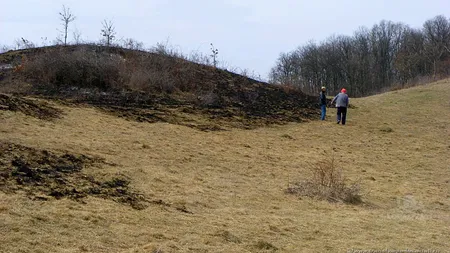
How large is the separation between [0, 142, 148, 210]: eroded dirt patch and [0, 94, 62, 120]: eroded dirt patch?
324 cm

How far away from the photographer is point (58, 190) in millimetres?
5738

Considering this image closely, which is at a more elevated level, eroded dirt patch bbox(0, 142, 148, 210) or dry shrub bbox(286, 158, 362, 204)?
eroded dirt patch bbox(0, 142, 148, 210)

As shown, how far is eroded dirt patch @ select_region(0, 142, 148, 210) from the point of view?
5613mm

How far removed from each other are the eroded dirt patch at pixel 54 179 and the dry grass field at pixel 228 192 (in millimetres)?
174

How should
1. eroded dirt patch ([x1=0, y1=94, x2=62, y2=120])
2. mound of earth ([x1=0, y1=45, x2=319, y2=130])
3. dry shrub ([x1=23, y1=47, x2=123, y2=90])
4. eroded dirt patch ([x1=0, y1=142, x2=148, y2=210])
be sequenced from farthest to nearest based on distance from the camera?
1. dry shrub ([x1=23, y1=47, x2=123, y2=90])
2. mound of earth ([x1=0, y1=45, x2=319, y2=130])
3. eroded dirt patch ([x1=0, y1=94, x2=62, y2=120])
4. eroded dirt patch ([x1=0, y1=142, x2=148, y2=210])

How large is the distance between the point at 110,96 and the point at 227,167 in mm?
6858

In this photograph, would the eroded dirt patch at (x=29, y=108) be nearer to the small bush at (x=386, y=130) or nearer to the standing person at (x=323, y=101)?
the standing person at (x=323, y=101)

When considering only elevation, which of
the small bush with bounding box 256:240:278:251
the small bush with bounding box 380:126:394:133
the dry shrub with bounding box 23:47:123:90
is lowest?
the small bush with bounding box 256:240:278:251

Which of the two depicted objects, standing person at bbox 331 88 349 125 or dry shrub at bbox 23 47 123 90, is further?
standing person at bbox 331 88 349 125

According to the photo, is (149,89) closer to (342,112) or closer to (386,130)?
(342,112)

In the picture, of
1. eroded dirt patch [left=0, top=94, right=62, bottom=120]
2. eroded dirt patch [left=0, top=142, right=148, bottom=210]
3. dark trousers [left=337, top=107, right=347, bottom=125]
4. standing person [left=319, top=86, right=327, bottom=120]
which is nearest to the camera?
eroded dirt patch [left=0, top=142, right=148, bottom=210]

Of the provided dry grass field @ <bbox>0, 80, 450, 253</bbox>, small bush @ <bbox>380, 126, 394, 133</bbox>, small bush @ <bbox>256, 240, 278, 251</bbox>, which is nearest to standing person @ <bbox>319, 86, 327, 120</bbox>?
dry grass field @ <bbox>0, 80, 450, 253</bbox>

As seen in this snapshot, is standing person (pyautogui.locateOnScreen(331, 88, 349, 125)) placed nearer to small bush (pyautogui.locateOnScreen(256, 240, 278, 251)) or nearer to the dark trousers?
the dark trousers

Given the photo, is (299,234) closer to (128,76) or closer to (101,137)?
(101,137)
